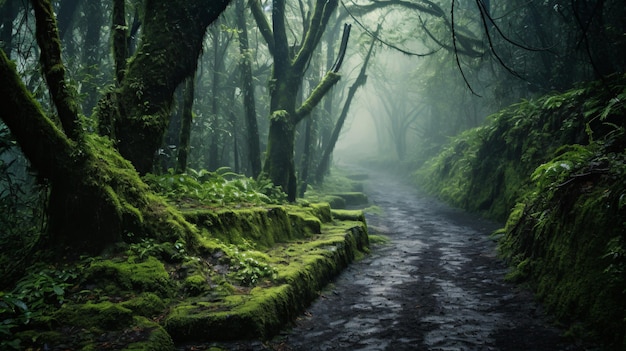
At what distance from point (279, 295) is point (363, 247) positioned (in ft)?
16.5

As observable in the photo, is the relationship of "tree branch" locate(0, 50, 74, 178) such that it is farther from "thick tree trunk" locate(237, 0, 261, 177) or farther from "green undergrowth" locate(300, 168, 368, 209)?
"green undergrowth" locate(300, 168, 368, 209)

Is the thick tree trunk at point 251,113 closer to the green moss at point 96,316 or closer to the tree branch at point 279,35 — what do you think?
the tree branch at point 279,35

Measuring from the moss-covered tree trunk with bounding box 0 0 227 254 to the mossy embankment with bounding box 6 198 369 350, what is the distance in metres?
0.29

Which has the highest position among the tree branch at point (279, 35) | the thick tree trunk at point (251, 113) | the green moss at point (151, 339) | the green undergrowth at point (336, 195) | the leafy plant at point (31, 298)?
the tree branch at point (279, 35)

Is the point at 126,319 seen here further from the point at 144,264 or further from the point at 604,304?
the point at 604,304

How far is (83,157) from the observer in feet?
15.0

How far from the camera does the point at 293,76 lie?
11.8 metres

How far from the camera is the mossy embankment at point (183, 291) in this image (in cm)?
350

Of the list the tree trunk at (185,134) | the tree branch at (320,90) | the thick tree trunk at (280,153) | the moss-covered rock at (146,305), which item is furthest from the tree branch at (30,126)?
the tree branch at (320,90)

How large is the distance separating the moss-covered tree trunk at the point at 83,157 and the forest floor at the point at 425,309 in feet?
6.34

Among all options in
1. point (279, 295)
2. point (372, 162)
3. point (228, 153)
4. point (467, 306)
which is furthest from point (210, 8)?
point (372, 162)

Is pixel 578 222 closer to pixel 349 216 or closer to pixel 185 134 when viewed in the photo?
pixel 349 216

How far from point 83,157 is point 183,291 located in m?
1.84

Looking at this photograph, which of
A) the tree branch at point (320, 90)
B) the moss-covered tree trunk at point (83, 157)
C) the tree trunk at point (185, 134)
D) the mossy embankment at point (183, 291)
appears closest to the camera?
the mossy embankment at point (183, 291)
